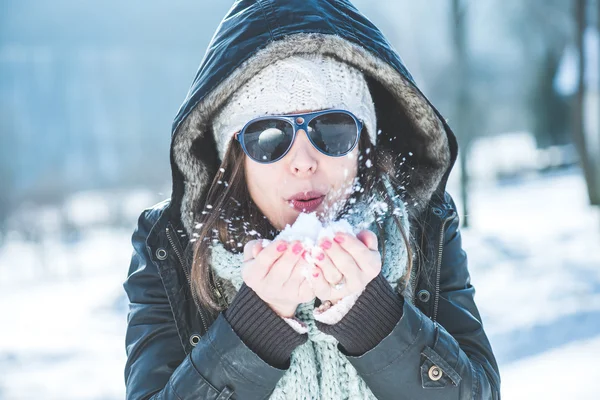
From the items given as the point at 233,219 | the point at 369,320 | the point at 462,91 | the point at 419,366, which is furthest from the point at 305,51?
the point at 462,91

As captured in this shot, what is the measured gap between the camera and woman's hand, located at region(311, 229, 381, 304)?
125 cm

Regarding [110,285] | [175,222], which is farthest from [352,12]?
[110,285]

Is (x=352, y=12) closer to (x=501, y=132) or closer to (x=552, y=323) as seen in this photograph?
(x=552, y=323)

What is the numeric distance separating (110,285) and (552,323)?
6.45 m

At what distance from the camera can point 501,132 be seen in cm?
2467

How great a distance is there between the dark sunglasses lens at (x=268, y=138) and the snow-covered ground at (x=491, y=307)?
3.23 m

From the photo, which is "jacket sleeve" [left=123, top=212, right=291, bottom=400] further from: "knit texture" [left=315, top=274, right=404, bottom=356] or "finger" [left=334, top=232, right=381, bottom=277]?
"finger" [left=334, top=232, right=381, bottom=277]

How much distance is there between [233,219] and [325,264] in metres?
0.57

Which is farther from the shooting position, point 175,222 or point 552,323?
point 552,323

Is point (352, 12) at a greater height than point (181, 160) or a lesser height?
greater

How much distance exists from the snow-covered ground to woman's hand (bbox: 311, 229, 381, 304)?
3214 millimetres

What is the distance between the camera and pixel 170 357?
1.62m

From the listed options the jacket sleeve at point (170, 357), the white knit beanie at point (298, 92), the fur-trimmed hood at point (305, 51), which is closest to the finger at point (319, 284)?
the jacket sleeve at point (170, 357)

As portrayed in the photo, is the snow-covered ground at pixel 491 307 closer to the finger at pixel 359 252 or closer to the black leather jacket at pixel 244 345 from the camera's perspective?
the black leather jacket at pixel 244 345
